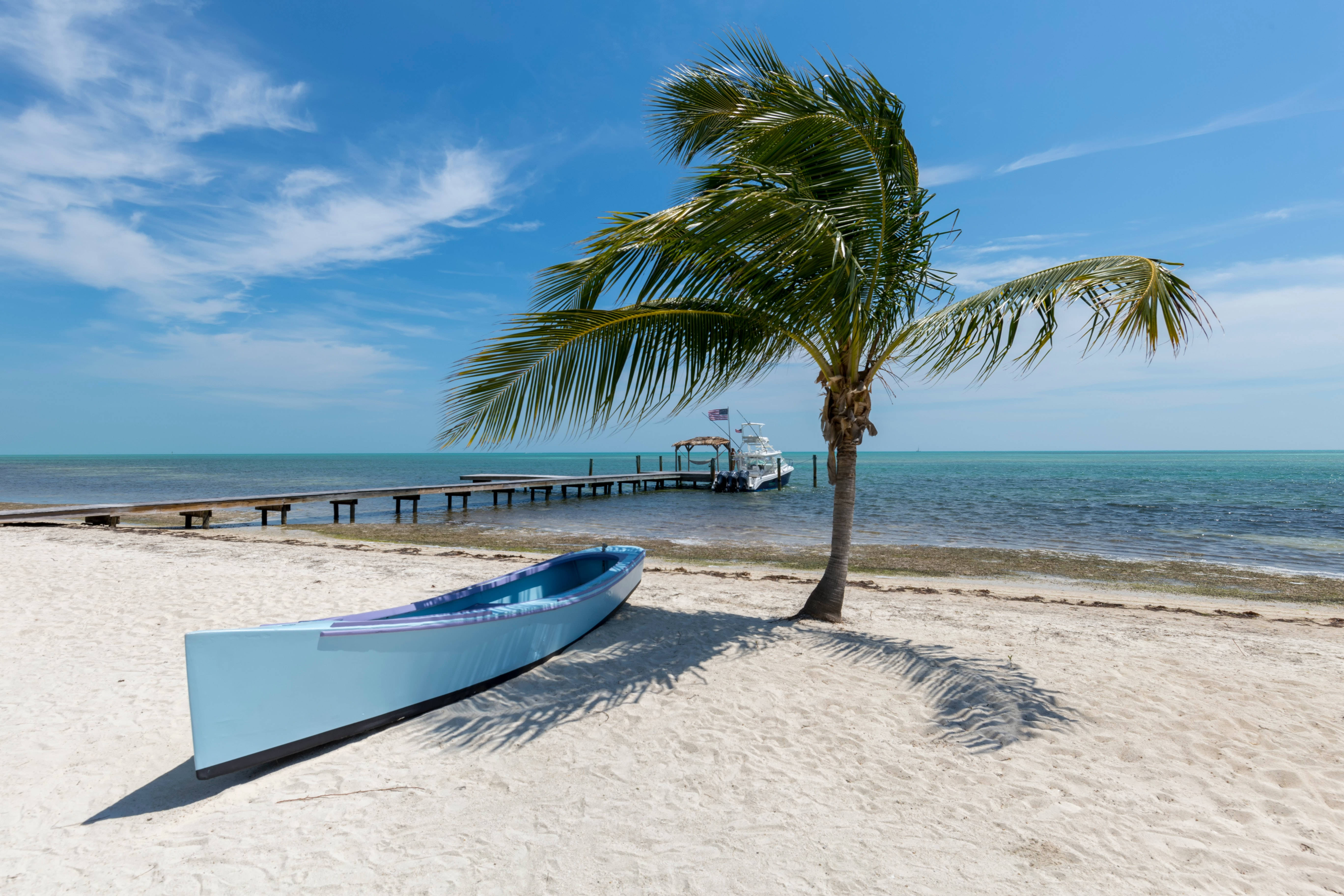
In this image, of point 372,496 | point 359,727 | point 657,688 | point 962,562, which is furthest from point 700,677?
point 372,496

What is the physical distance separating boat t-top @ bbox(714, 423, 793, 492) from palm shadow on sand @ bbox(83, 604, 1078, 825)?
29.6m

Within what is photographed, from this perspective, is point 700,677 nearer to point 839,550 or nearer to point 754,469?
point 839,550

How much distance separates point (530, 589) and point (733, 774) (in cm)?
332

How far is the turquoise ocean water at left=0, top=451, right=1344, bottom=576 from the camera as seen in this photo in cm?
1612

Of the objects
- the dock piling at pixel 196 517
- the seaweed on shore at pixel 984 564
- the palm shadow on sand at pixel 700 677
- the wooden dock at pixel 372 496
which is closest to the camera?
the palm shadow on sand at pixel 700 677

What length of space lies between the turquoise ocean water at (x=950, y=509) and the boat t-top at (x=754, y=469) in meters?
1.01

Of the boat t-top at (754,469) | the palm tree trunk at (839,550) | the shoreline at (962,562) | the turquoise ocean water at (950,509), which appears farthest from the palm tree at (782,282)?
the boat t-top at (754,469)

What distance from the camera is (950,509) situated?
2525 centimetres

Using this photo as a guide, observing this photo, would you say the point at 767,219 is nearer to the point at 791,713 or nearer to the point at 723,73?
the point at 723,73

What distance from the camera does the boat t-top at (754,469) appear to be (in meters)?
36.3

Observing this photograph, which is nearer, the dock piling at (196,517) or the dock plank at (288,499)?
the dock plank at (288,499)

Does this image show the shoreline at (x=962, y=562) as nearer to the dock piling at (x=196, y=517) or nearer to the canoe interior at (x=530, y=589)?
the dock piling at (x=196, y=517)

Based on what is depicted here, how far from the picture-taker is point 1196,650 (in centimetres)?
623

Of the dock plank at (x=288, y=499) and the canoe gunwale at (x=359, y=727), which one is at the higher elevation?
the dock plank at (x=288, y=499)
